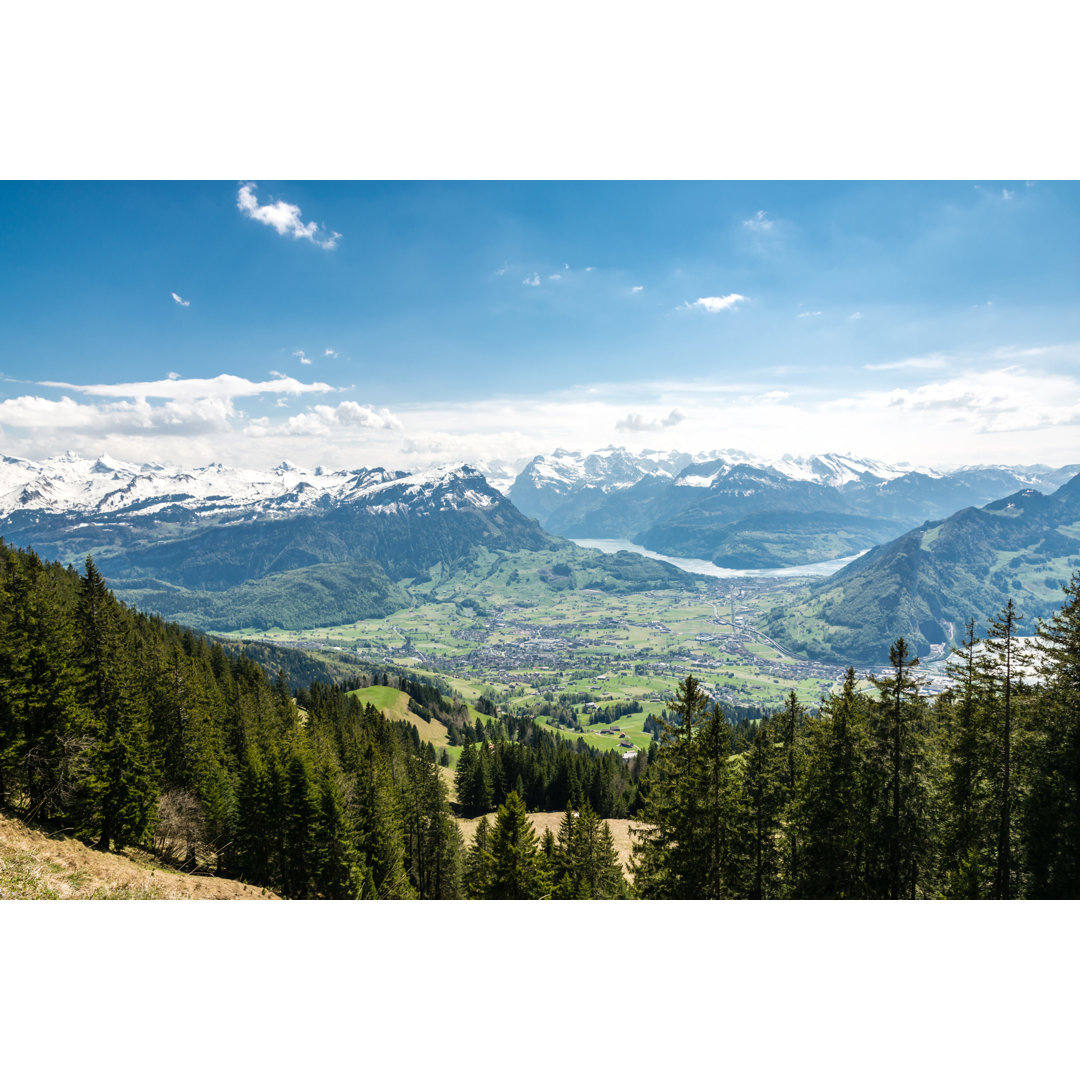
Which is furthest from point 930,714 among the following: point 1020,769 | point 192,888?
point 192,888

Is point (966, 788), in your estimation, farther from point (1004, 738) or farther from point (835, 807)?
point (835, 807)

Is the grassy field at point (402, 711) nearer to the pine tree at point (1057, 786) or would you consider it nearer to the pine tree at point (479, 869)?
the pine tree at point (479, 869)

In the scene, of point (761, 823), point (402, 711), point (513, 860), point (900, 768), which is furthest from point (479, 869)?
point (402, 711)

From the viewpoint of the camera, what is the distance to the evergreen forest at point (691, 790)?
16.4m

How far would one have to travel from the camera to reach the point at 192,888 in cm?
1770

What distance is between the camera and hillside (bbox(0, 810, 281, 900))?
14.4 metres

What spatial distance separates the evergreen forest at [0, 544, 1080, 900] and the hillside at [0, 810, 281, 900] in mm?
2595

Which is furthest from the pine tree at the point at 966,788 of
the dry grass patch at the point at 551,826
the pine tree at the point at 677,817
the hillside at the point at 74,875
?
the dry grass patch at the point at 551,826

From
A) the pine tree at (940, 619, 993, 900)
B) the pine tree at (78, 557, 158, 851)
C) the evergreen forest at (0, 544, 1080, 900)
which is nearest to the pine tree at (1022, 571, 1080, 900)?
the evergreen forest at (0, 544, 1080, 900)

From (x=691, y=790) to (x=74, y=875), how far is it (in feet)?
57.4

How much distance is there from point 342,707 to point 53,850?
4985cm

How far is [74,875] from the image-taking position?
15438 millimetres

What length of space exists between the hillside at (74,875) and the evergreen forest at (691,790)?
2595mm

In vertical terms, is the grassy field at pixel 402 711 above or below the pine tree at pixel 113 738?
below
